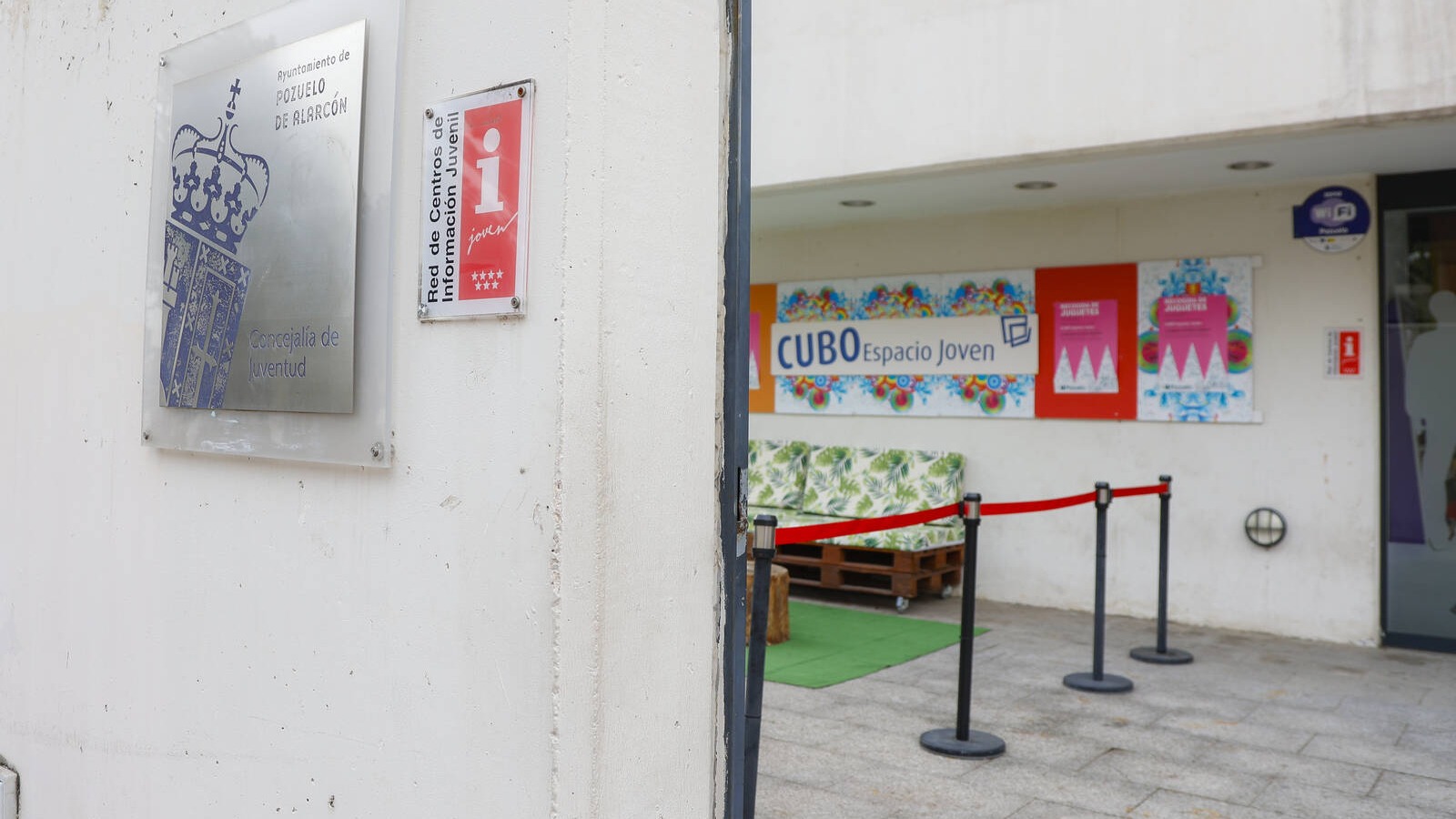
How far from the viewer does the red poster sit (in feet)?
25.6

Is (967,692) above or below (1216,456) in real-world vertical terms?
below

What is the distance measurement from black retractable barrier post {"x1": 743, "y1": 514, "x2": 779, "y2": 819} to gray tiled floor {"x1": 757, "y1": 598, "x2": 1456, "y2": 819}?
1.20m

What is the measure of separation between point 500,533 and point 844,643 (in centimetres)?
523

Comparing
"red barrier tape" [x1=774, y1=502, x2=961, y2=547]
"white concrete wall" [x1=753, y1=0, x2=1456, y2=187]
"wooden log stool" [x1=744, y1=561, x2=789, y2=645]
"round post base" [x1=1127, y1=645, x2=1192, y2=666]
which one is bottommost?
"round post base" [x1=1127, y1=645, x2=1192, y2=666]

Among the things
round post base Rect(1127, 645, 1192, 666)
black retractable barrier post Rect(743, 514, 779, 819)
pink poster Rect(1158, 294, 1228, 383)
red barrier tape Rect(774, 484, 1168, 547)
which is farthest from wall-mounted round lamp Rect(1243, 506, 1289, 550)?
black retractable barrier post Rect(743, 514, 779, 819)

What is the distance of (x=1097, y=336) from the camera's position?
26.0 ft

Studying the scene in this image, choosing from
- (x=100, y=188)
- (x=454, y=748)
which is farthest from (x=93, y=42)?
(x=454, y=748)

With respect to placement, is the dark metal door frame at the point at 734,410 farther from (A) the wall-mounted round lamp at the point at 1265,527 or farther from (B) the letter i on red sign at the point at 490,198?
A: (A) the wall-mounted round lamp at the point at 1265,527

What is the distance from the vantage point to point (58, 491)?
2990mm

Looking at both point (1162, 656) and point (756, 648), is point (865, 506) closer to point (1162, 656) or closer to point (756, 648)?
point (1162, 656)

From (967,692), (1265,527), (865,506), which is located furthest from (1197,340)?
(967,692)

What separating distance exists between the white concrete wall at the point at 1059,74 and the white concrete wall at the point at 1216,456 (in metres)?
1.54

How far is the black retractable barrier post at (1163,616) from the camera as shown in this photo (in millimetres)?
6270

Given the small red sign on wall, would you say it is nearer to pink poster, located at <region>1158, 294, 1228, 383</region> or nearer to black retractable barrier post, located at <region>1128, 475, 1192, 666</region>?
pink poster, located at <region>1158, 294, 1228, 383</region>
